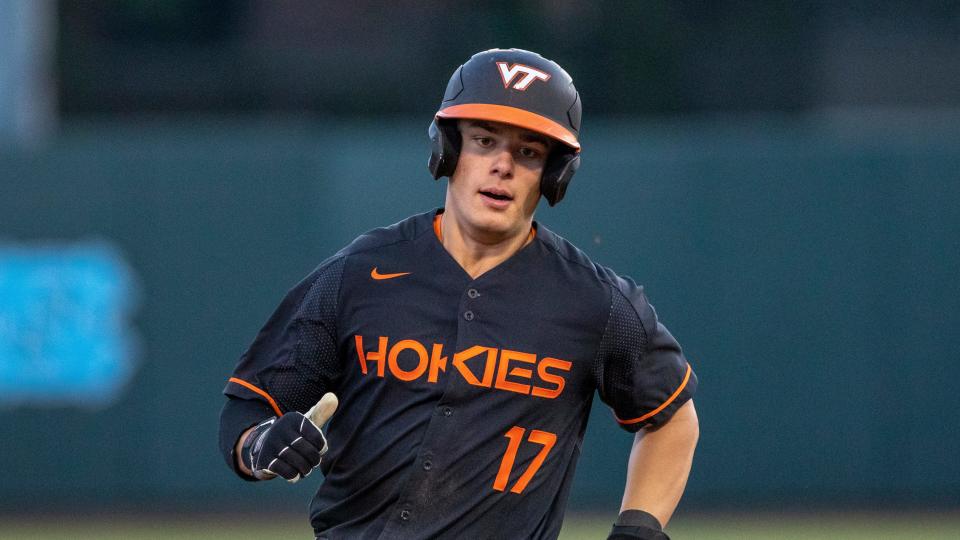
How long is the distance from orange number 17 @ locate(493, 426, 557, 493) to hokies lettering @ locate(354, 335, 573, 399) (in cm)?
11

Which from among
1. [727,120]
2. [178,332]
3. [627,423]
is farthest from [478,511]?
[727,120]

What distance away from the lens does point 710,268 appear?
1066 centimetres

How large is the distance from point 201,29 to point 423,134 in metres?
2.05

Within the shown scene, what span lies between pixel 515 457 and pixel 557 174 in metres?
0.77

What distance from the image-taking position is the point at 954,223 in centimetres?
1064

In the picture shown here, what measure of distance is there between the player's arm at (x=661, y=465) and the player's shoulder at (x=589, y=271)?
35 centimetres

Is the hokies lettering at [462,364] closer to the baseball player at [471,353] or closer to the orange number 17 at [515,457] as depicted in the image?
the baseball player at [471,353]

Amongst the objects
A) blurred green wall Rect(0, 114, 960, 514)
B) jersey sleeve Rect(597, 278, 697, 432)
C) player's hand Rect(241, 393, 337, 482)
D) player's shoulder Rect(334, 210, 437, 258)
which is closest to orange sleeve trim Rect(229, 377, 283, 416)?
player's hand Rect(241, 393, 337, 482)

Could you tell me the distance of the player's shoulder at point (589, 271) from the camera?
4223 millimetres

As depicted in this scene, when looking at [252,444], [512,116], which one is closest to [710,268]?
[512,116]

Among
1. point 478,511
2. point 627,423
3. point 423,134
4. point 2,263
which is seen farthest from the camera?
point 423,134

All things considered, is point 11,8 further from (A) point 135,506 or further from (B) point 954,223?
(B) point 954,223

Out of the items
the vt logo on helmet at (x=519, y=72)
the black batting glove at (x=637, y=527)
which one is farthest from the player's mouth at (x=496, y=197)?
the black batting glove at (x=637, y=527)

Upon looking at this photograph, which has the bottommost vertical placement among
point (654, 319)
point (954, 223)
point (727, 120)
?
point (654, 319)
